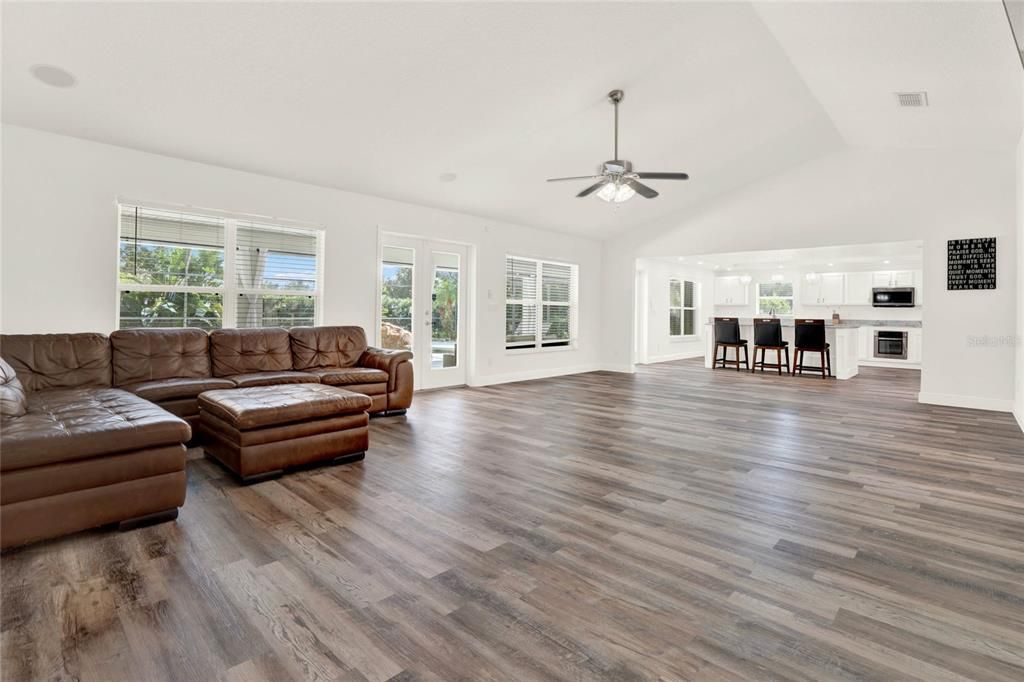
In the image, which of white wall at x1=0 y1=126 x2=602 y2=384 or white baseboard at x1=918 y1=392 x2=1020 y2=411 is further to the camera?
white baseboard at x1=918 y1=392 x2=1020 y2=411

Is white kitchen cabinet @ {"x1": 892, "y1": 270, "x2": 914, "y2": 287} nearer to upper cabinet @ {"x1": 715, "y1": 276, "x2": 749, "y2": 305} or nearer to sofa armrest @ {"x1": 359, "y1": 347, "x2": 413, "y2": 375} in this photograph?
upper cabinet @ {"x1": 715, "y1": 276, "x2": 749, "y2": 305}

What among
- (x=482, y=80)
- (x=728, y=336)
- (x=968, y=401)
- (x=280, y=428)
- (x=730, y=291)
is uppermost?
(x=482, y=80)

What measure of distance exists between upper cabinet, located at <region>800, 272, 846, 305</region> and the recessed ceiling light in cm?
1244

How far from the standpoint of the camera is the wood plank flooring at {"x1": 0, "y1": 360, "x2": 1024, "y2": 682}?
1527 millimetres

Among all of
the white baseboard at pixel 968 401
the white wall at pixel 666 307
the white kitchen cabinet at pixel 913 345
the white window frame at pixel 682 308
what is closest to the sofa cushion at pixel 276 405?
the white baseboard at pixel 968 401

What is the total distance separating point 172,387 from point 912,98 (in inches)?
282

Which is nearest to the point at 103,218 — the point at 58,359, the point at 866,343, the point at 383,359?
the point at 58,359

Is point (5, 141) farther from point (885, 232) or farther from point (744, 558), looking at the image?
point (885, 232)

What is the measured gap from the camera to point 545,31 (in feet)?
12.0

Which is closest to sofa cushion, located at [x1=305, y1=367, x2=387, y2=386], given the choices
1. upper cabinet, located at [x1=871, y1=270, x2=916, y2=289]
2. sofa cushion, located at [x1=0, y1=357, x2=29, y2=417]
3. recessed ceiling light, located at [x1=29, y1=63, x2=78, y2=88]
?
sofa cushion, located at [x1=0, y1=357, x2=29, y2=417]

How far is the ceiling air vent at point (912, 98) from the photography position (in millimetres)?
4746

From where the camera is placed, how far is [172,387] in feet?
12.7

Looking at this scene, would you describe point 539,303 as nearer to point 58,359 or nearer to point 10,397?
point 58,359

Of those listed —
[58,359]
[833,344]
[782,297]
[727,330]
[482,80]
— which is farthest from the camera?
[782,297]
